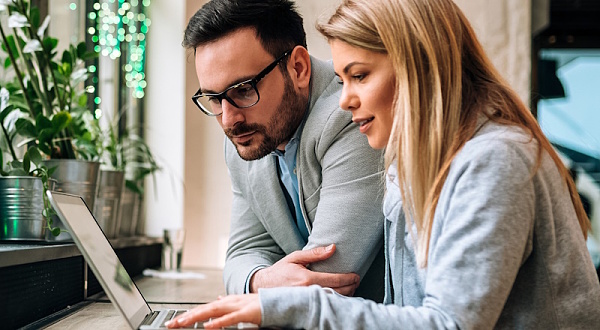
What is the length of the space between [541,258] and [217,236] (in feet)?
8.11

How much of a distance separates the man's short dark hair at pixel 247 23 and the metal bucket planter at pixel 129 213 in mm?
1225

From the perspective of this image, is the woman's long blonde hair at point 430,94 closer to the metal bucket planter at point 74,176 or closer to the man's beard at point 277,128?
the man's beard at point 277,128

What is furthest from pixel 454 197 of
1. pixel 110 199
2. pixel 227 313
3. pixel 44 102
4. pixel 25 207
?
pixel 110 199

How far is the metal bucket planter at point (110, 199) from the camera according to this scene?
2.14 m

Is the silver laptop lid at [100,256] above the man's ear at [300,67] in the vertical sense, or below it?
below

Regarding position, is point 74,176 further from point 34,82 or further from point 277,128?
point 277,128

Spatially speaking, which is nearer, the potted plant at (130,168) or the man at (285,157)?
the man at (285,157)

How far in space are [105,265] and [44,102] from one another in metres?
0.80

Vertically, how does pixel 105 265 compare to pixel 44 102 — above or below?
below

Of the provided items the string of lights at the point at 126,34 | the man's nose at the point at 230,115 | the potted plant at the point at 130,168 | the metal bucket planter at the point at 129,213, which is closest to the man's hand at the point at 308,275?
the man's nose at the point at 230,115

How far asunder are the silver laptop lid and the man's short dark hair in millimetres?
468

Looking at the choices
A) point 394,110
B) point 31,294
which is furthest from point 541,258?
point 31,294

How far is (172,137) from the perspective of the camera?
3.06 metres

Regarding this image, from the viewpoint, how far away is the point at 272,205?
1.51 metres
